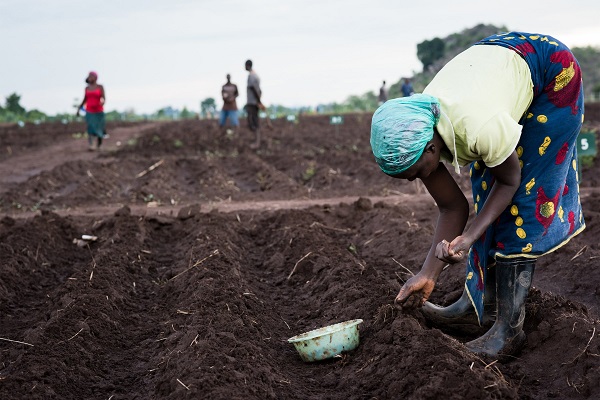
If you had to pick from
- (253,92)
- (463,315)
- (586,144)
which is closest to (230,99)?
(253,92)

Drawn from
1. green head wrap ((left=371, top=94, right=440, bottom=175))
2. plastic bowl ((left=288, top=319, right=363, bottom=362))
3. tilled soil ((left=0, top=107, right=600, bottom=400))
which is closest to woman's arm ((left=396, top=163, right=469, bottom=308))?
tilled soil ((left=0, top=107, right=600, bottom=400))

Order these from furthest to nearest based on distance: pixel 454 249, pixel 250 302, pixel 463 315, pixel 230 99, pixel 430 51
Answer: pixel 430 51, pixel 230 99, pixel 250 302, pixel 463 315, pixel 454 249

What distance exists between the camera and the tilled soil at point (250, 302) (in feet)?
11.9

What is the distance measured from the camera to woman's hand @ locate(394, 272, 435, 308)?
3775mm

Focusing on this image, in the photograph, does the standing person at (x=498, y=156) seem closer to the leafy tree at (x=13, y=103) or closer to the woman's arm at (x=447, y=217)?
the woman's arm at (x=447, y=217)

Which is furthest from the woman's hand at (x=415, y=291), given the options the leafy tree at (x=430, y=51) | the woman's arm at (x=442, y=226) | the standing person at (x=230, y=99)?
the leafy tree at (x=430, y=51)

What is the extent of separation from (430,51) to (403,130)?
5375 centimetres

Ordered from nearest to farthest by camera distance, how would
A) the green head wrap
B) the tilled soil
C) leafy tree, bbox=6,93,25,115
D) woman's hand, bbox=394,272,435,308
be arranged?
the green head wrap, the tilled soil, woman's hand, bbox=394,272,435,308, leafy tree, bbox=6,93,25,115

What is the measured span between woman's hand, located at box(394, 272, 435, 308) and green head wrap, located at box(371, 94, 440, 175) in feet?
2.45

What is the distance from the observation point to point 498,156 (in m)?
3.21

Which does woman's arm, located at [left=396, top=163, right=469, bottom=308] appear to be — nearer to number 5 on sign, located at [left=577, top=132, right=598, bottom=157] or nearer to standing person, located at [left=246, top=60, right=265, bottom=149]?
number 5 on sign, located at [left=577, top=132, right=598, bottom=157]

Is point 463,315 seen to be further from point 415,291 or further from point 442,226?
point 442,226

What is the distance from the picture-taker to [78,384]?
4031mm

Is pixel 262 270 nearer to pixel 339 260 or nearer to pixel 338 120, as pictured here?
pixel 339 260
